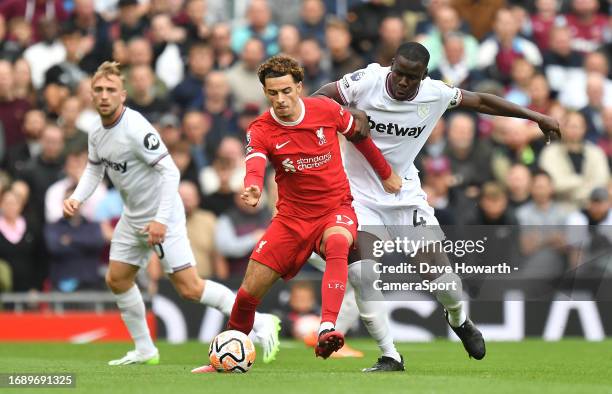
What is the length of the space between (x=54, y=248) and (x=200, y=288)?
5.00 metres

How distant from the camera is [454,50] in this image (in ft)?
63.3

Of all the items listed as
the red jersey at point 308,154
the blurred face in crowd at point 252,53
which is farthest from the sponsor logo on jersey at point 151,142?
the blurred face in crowd at point 252,53

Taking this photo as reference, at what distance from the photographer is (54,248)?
17.0 m

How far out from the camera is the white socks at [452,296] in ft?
36.5

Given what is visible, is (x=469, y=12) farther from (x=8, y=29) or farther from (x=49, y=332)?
(x=49, y=332)

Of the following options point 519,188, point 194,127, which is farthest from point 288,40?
point 519,188

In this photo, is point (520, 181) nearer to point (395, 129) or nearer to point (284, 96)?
point (395, 129)

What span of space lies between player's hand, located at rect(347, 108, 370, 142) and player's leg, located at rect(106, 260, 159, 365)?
279 cm

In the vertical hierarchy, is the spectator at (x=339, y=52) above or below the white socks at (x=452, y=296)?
above

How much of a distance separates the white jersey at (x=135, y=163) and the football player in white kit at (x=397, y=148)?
1.80m

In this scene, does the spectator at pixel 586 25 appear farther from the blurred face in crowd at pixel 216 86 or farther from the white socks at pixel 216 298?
the white socks at pixel 216 298

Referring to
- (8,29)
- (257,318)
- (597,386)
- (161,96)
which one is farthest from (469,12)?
(597,386)

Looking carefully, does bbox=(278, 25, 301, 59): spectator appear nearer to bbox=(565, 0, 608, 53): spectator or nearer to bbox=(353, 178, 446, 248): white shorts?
bbox=(565, 0, 608, 53): spectator

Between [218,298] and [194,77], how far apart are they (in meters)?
7.36
